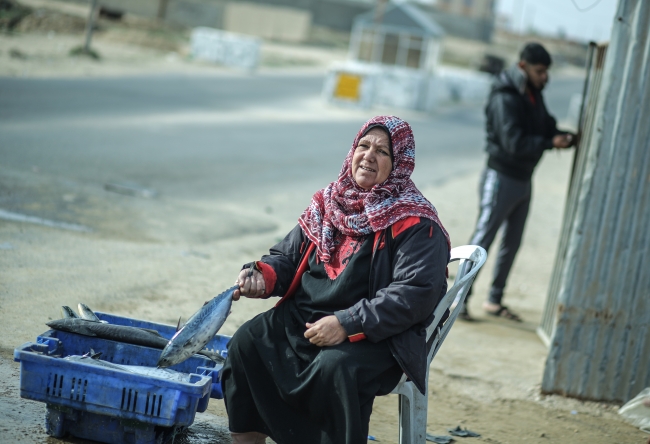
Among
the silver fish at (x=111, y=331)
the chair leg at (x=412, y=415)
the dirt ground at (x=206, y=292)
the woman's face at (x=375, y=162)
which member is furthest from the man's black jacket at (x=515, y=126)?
the silver fish at (x=111, y=331)

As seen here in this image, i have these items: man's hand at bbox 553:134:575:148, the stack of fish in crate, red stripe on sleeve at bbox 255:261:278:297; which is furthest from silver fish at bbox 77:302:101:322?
man's hand at bbox 553:134:575:148

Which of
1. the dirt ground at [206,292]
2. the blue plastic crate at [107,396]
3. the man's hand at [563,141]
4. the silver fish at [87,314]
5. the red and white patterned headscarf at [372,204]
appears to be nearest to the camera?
the blue plastic crate at [107,396]

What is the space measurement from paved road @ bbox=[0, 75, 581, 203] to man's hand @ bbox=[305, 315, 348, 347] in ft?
19.8

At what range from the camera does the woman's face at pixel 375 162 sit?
125 inches

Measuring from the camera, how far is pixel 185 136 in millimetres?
12828

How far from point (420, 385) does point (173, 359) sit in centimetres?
100

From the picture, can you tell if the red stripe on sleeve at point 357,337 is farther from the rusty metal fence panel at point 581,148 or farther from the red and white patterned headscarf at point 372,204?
the rusty metal fence panel at point 581,148

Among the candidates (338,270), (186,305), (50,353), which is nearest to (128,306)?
(186,305)

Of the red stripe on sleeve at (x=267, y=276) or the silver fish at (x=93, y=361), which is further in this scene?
the red stripe on sleeve at (x=267, y=276)

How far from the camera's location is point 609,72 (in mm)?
4164

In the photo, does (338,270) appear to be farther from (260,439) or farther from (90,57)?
(90,57)

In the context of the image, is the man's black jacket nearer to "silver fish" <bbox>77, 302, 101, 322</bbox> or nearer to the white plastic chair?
the white plastic chair

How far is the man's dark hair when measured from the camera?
5453 mm

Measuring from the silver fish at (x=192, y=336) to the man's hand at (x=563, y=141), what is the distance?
3329 mm
